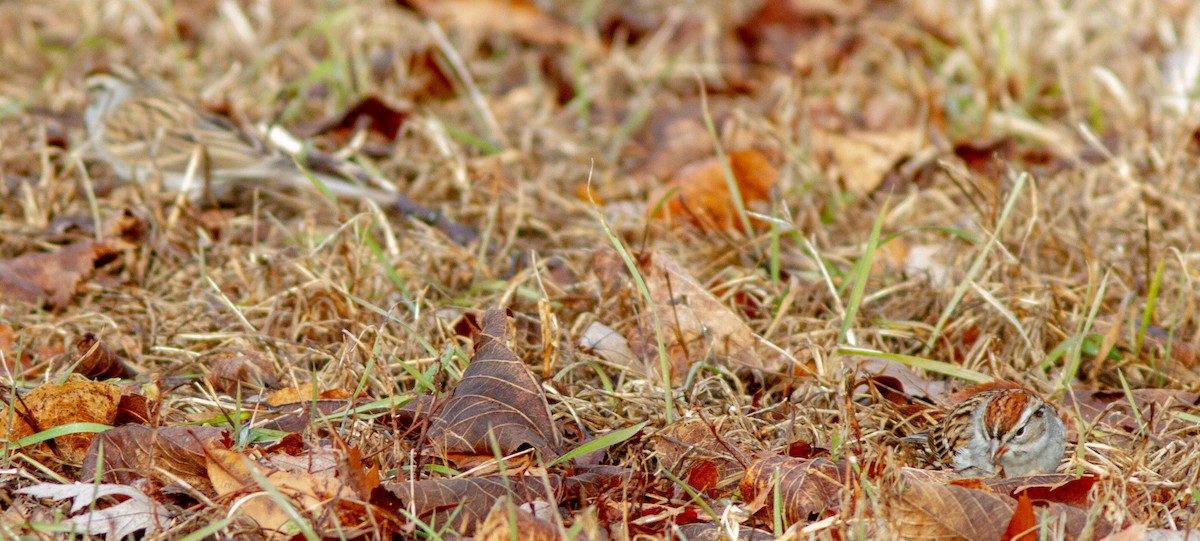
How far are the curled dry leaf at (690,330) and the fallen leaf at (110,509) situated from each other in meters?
1.24

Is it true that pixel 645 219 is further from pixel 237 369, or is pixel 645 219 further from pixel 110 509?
pixel 110 509

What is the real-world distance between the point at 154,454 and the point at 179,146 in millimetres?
2308

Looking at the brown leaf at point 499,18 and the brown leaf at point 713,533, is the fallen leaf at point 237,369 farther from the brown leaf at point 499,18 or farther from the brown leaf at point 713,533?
the brown leaf at point 499,18

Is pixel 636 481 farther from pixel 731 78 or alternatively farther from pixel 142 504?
pixel 731 78

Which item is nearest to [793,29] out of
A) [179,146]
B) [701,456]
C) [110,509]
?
[179,146]

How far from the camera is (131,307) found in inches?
132

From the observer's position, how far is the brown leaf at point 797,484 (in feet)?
7.61

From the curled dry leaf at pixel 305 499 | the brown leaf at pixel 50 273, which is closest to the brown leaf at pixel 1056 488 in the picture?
the curled dry leaf at pixel 305 499

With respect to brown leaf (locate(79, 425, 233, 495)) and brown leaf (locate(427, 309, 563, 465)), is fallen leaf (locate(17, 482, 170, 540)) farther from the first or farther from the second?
brown leaf (locate(427, 309, 563, 465))

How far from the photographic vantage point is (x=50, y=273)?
3.47m

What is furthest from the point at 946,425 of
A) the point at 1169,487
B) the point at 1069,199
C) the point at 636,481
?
the point at 1069,199

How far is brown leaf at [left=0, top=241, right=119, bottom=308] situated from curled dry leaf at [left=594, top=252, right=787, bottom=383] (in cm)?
165

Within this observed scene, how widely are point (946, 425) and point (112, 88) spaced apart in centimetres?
365

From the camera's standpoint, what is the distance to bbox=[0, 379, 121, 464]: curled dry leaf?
8.27ft
